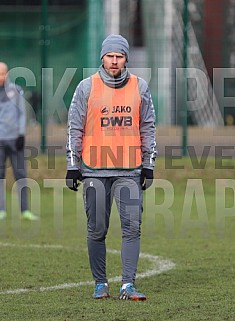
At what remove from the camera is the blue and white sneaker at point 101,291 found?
795 centimetres

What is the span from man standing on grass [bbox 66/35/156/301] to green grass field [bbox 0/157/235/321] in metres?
0.52

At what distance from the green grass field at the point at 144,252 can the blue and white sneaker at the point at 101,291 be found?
0.07m

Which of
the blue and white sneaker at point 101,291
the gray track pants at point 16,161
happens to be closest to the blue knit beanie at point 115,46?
the blue and white sneaker at point 101,291

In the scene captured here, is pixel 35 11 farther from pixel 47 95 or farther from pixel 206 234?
pixel 206 234

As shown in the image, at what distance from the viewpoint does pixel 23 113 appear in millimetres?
13648

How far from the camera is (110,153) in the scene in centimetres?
801

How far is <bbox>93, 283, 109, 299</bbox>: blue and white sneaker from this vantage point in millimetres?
7945

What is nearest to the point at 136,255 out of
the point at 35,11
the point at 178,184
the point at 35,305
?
the point at 35,305

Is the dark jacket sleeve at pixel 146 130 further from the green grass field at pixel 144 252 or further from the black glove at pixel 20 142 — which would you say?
the black glove at pixel 20 142

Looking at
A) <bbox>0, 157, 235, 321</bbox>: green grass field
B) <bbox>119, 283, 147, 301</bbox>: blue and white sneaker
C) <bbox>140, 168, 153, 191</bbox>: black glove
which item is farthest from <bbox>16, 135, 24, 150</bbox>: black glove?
<bbox>119, 283, 147, 301</bbox>: blue and white sneaker

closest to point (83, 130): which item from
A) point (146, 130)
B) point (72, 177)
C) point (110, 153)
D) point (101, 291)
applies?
point (110, 153)

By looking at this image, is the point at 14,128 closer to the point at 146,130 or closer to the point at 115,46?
the point at 146,130

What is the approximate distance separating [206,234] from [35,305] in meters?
5.11

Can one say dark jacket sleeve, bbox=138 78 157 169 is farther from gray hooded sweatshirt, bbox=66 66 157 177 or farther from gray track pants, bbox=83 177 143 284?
gray track pants, bbox=83 177 143 284
